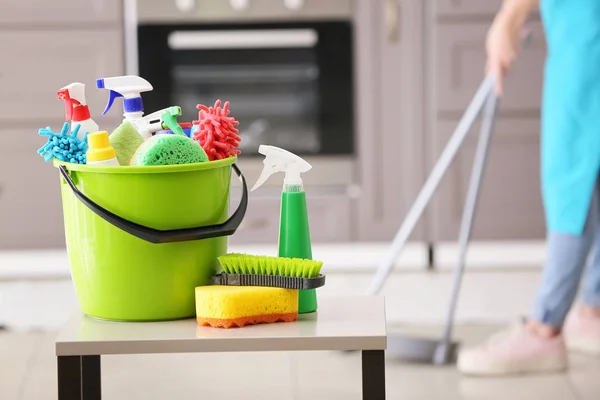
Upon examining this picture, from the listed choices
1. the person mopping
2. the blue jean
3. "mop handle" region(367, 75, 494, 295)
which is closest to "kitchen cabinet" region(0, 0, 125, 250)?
"mop handle" region(367, 75, 494, 295)

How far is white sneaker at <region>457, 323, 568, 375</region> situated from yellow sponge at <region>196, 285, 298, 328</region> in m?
1.22

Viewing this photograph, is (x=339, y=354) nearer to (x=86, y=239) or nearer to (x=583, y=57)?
(x=583, y=57)

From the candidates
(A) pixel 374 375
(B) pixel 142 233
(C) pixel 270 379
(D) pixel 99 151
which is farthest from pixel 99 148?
(C) pixel 270 379

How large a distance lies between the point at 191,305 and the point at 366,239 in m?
2.32

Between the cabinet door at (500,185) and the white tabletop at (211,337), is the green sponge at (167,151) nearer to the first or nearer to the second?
the white tabletop at (211,337)

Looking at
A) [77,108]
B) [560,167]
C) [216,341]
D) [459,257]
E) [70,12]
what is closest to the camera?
[216,341]

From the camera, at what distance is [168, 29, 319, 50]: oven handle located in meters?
3.29

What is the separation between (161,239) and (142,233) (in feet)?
0.07

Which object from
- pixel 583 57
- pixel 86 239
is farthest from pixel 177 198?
pixel 583 57

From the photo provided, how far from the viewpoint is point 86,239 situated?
3.56 feet

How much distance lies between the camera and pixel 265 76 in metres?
3.35

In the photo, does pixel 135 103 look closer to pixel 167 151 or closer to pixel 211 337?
pixel 167 151

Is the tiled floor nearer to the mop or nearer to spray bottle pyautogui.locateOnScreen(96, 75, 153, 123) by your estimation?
the mop

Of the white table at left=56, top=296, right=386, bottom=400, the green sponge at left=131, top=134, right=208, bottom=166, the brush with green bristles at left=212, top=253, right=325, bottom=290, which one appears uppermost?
the green sponge at left=131, top=134, right=208, bottom=166
